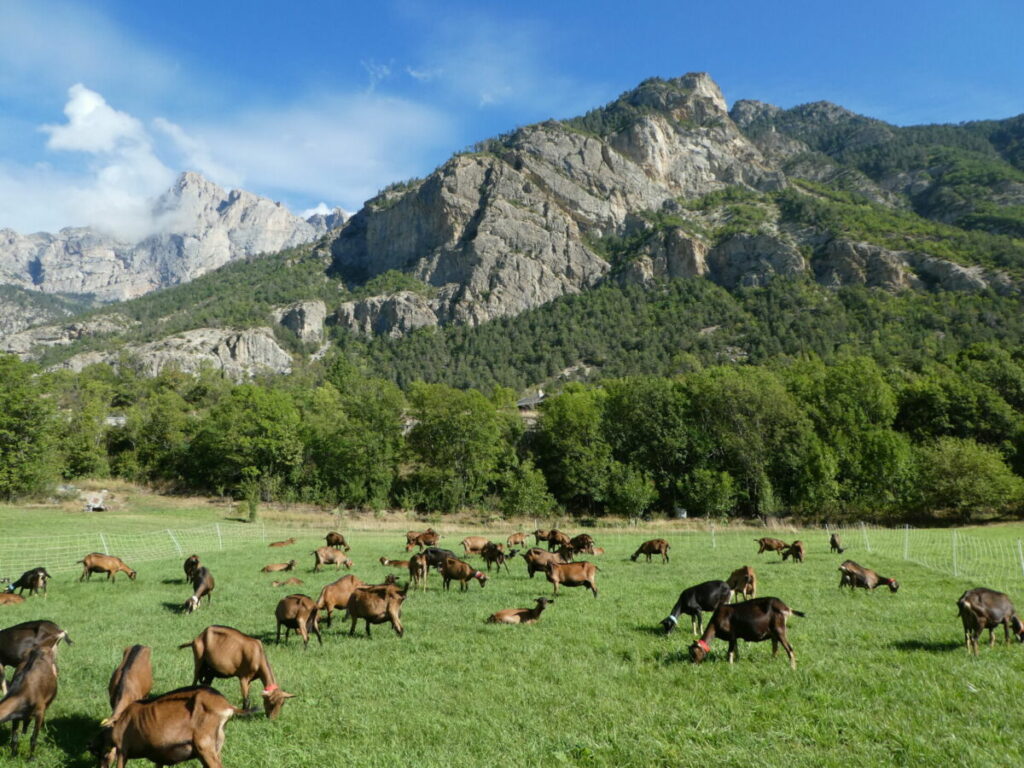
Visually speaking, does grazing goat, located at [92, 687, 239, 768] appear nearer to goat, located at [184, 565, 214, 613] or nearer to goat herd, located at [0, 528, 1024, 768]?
goat herd, located at [0, 528, 1024, 768]

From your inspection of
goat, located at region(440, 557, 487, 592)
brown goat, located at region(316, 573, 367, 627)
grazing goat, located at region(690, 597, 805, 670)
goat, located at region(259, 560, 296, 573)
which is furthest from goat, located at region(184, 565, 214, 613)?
grazing goat, located at region(690, 597, 805, 670)

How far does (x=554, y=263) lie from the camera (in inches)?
7283

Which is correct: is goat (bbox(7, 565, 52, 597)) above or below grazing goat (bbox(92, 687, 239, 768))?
below

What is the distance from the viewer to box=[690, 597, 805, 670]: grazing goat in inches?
377

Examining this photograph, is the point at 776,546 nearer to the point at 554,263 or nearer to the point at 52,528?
the point at 52,528

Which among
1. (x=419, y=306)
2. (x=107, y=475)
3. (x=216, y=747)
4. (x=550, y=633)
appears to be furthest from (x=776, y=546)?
(x=419, y=306)

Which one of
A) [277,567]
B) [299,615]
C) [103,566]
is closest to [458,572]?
[299,615]

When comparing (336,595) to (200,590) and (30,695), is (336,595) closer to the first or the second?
(200,590)

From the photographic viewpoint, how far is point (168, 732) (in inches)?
221

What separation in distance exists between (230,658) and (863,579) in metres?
17.3

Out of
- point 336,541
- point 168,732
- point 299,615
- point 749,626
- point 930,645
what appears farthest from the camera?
point 336,541

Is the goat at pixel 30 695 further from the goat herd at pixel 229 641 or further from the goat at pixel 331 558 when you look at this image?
the goat at pixel 331 558

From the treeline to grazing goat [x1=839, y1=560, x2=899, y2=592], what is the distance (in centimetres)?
4270

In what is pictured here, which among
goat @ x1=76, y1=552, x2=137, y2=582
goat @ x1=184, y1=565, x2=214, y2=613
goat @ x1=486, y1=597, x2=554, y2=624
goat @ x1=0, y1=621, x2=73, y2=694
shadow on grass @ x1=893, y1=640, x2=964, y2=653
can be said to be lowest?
goat @ x1=76, y1=552, x2=137, y2=582
